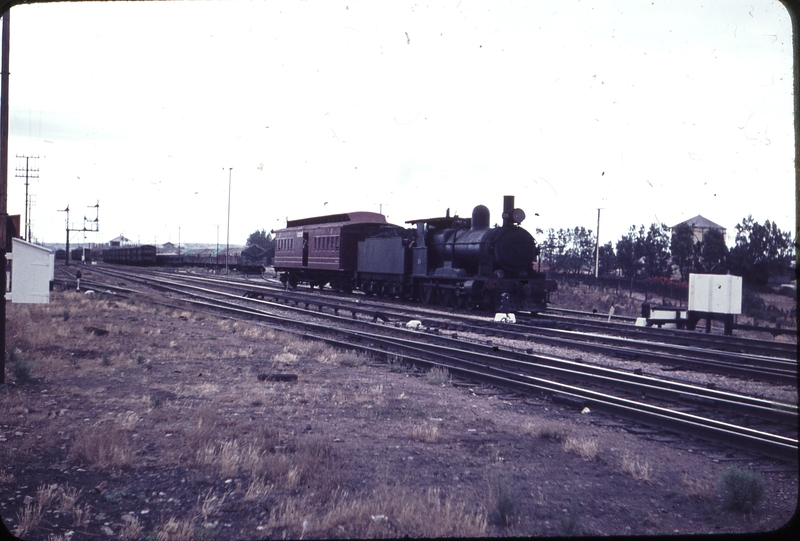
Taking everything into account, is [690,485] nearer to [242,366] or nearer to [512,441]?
[512,441]

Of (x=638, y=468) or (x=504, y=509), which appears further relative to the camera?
(x=638, y=468)

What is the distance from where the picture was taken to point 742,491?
463 cm

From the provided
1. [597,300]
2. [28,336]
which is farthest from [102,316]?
[597,300]

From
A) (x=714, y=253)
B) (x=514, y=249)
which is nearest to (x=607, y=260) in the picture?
(x=714, y=253)

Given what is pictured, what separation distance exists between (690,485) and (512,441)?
5.97 feet

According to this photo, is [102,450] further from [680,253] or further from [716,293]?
[680,253]

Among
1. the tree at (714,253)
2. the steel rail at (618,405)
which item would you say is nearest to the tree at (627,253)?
the tree at (714,253)

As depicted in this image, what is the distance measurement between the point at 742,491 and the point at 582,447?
1602 mm

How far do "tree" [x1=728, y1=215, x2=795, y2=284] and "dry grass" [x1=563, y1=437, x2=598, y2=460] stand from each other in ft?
105

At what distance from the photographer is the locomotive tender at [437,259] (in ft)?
67.9

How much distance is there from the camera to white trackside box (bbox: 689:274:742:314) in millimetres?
15648

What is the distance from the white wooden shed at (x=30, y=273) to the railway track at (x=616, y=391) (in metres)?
7.17

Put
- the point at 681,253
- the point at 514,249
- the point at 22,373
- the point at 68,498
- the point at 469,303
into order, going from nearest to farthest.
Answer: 1. the point at 68,498
2. the point at 22,373
3. the point at 514,249
4. the point at 469,303
5. the point at 681,253

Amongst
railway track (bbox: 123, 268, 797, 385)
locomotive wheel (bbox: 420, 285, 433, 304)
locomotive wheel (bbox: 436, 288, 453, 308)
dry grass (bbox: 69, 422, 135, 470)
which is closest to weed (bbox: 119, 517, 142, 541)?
dry grass (bbox: 69, 422, 135, 470)
